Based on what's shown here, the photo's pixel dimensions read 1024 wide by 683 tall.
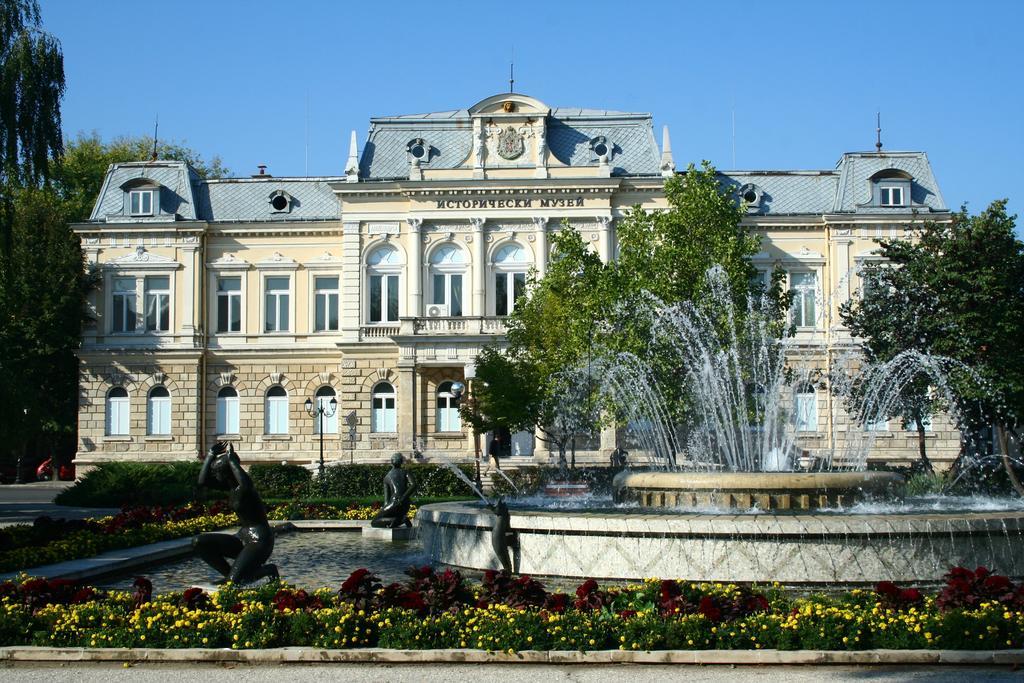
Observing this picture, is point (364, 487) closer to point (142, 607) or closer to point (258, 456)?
point (258, 456)

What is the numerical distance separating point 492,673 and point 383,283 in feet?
123

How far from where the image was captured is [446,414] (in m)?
46.6

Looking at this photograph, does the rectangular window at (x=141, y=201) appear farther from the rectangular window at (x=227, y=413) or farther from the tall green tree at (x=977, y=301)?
the tall green tree at (x=977, y=301)

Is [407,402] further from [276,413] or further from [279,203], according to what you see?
[279,203]

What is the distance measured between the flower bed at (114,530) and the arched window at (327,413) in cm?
2013

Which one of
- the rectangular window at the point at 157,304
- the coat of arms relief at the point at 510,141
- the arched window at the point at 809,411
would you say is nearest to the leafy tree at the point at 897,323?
the arched window at the point at 809,411

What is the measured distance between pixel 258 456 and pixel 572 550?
35295 millimetres

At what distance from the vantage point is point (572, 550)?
15281 mm

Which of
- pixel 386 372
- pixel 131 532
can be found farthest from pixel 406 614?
pixel 386 372

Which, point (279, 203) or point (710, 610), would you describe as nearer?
point (710, 610)

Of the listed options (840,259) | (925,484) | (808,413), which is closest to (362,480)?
(925,484)

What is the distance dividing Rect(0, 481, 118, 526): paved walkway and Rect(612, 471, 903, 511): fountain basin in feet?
56.9

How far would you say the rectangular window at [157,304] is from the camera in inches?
1949

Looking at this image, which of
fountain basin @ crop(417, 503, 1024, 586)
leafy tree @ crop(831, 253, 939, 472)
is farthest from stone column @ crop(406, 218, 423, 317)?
fountain basin @ crop(417, 503, 1024, 586)
